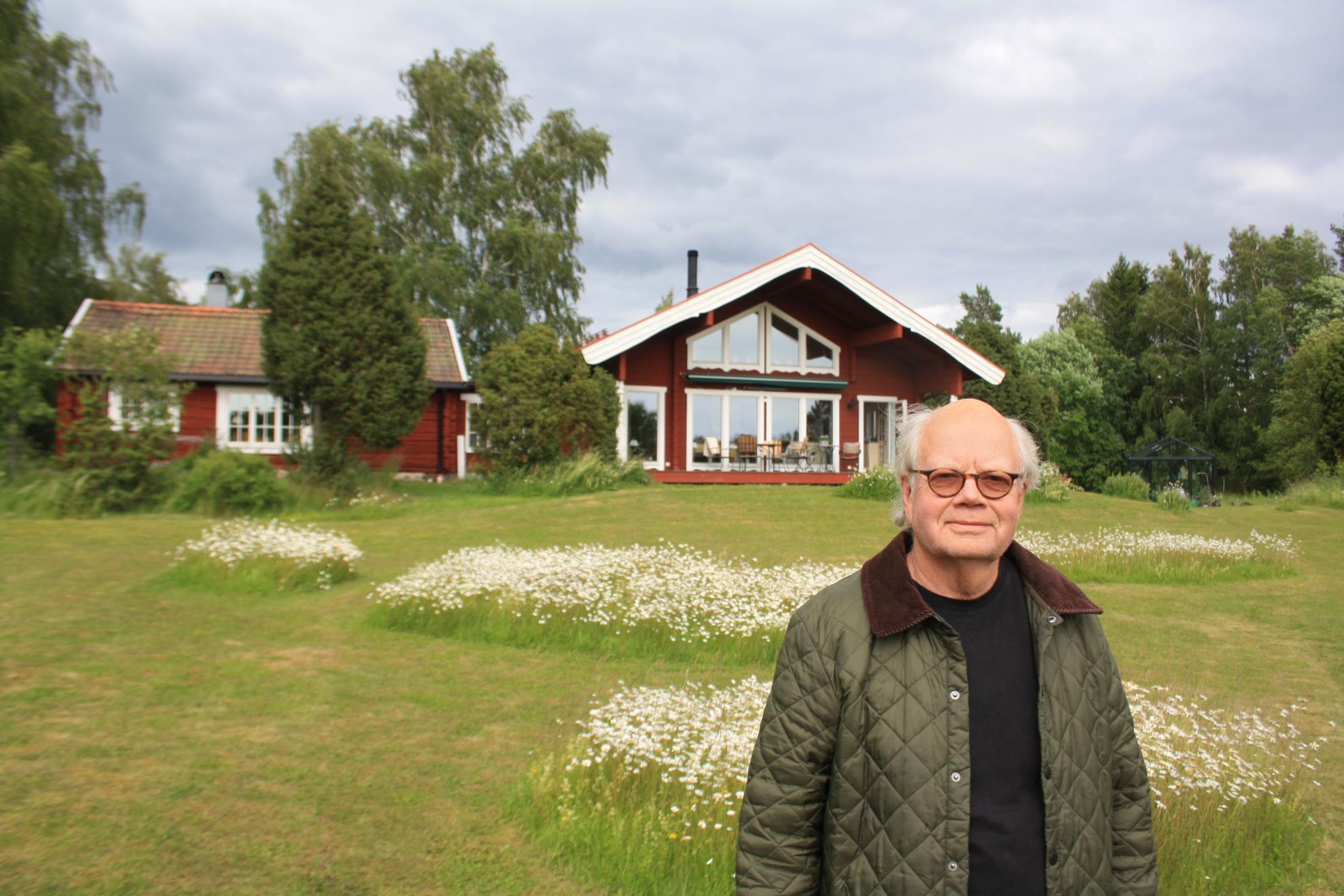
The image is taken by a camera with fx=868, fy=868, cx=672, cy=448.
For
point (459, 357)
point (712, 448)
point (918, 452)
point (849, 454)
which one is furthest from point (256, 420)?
point (918, 452)

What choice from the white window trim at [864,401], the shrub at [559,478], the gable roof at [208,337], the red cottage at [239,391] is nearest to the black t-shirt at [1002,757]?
the shrub at [559,478]

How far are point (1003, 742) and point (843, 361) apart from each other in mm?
23698

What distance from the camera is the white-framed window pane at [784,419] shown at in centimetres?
2442

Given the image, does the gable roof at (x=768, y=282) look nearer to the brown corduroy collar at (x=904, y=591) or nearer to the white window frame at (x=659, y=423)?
the white window frame at (x=659, y=423)

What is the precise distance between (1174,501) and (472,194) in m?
27.7

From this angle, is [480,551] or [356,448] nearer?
[480,551]

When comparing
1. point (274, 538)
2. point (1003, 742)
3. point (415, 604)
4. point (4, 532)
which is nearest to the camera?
point (1003, 742)

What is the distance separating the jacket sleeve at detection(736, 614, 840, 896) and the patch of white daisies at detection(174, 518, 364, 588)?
8.38 metres

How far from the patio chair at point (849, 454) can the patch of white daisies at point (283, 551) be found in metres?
16.1

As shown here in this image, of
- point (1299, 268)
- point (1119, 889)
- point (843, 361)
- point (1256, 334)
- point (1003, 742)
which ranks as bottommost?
point (1119, 889)

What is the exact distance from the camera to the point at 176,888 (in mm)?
3621

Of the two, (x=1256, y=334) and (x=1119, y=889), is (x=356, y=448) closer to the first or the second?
(x=1119, y=889)

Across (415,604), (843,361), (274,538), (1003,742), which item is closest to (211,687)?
(415,604)

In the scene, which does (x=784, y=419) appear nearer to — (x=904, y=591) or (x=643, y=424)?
(x=643, y=424)
